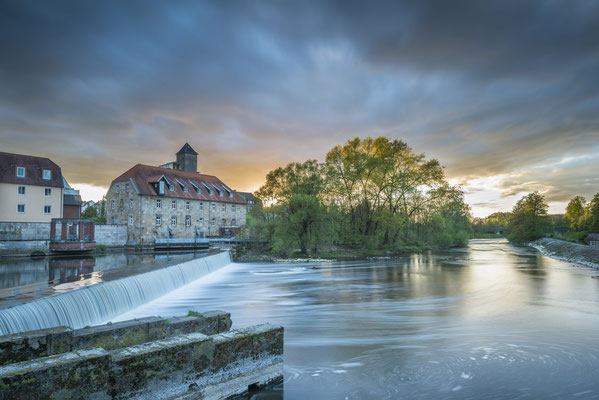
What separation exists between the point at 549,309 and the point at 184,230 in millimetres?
44741

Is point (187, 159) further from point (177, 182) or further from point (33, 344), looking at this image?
point (33, 344)

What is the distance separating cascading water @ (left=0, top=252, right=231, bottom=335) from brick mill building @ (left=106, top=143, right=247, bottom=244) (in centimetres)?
3133

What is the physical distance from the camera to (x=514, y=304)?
11.6 meters

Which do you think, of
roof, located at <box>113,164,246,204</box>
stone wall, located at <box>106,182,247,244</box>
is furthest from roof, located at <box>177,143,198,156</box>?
stone wall, located at <box>106,182,247,244</box>

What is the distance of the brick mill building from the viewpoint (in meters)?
44.2

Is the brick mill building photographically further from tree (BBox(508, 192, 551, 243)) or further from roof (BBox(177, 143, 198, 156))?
tree (BBox(508, 192, 551, 243))

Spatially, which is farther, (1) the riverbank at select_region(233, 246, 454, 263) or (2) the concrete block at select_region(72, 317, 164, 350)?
(1) the riverbank at select_region(233, 246, 454, 263)

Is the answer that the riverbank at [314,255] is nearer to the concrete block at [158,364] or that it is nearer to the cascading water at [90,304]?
the cascading water at [90,304]

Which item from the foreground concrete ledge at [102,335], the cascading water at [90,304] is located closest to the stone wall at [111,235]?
the cascading water at [90,304]

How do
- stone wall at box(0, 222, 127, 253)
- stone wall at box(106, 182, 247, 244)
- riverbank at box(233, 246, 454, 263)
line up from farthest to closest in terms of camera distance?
stone wall at box(106, 182, 247, 244) → riverbank at box(233, 246, 454, 263) → stone wall at box(0, 222, 127, 253)

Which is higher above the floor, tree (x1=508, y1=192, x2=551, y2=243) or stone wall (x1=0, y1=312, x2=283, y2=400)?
tree (x1=508, y1=192, x2=551, y2=243)

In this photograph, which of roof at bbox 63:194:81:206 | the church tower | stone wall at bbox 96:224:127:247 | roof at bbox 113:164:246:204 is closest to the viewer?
stone wall at bbox 96:224:127:247

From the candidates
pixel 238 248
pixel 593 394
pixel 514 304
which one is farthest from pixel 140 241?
pixel 593 394

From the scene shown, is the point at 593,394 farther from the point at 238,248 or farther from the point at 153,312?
the point at 238,248
